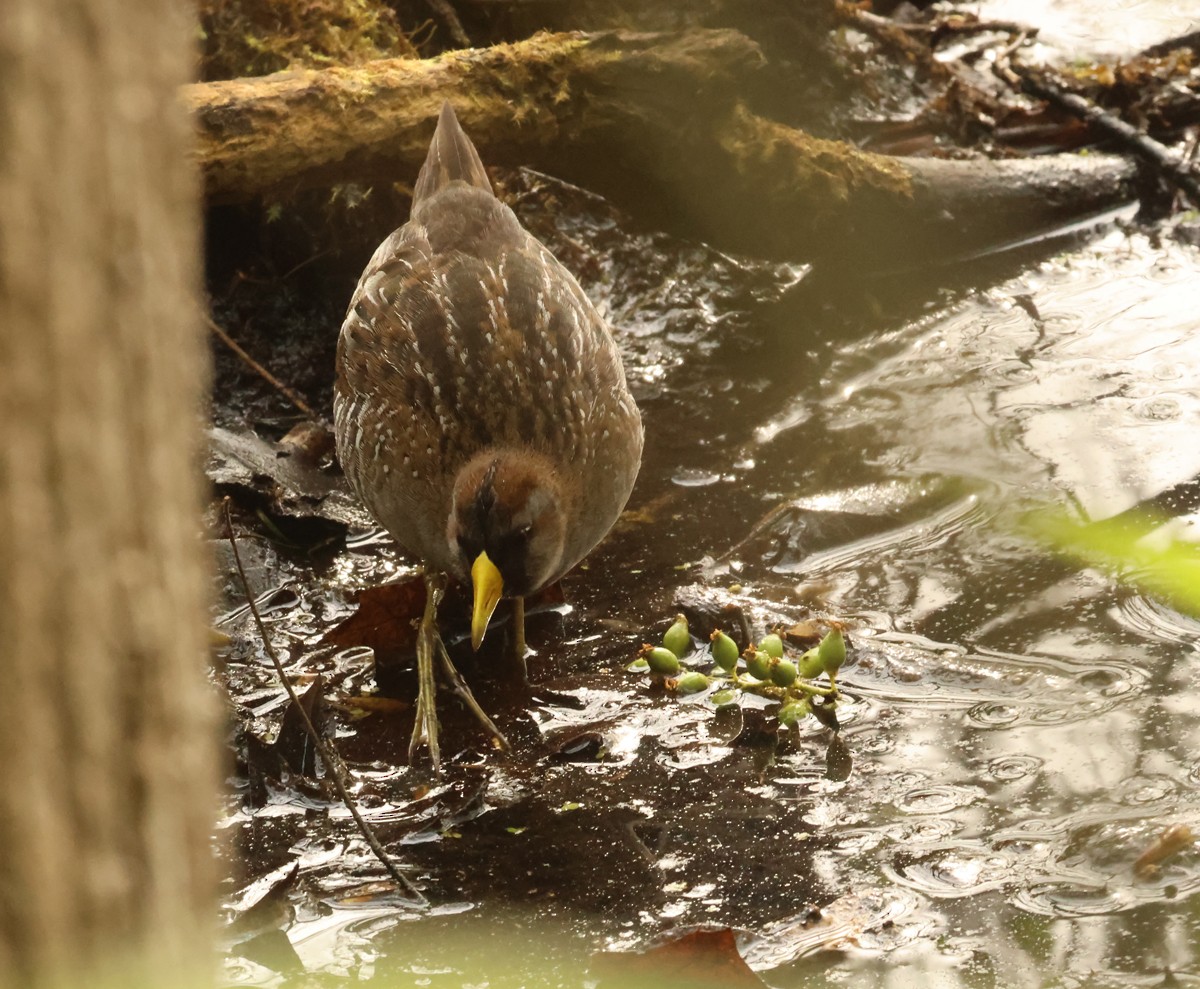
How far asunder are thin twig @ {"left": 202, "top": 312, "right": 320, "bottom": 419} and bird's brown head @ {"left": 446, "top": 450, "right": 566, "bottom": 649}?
70.3 inches

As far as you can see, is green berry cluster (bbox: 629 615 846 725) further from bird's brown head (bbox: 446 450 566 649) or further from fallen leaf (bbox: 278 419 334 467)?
fallen leaf (bbox: 278 419 334 467)

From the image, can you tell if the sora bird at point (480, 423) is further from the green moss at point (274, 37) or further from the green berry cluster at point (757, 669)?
the green moss at point (274, 37)

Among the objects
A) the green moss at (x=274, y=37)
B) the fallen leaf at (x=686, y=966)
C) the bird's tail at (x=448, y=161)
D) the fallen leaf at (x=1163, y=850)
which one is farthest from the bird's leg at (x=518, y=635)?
the green moss at (x=274, y=37)

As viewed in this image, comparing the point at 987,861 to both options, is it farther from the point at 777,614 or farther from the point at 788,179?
the point at 788,179

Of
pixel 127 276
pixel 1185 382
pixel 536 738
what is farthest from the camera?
pixel 1185 382

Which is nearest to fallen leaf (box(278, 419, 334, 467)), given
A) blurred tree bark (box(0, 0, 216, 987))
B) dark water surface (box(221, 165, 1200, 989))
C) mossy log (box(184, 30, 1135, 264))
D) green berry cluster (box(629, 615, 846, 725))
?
dark water surface (box(221, 165, 1200, 989))

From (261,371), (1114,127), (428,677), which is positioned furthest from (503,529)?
(1114,127)

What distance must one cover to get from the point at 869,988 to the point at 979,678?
53.4 inches

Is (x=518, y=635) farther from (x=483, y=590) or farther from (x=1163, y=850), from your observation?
(x=1163, y=850)

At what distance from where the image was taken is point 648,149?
19.2 feet

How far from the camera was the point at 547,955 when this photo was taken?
2.93 meters

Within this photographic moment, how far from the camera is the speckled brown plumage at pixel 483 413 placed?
390cm

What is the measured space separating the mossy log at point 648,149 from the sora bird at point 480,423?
0.80 metres

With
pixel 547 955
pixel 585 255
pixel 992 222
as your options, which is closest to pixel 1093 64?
pixel 992 222
